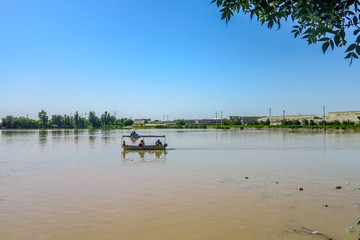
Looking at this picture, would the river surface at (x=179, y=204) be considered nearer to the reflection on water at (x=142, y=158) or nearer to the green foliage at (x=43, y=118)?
the reflection on water at (x=142, y=158)

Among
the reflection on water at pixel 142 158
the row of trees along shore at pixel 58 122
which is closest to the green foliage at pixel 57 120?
the row of trees along shore at pixel 58 122

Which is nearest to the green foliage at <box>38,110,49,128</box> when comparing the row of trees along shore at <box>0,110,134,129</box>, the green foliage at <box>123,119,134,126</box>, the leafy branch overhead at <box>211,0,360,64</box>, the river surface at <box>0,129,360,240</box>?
the row of trees along shore at <box>0,110,134,129</box>

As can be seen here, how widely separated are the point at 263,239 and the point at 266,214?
5.30 ft

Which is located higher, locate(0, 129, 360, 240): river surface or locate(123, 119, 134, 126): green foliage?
locate(123, 119, 134, 126): green foliage

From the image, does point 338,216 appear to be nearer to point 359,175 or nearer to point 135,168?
point 359,175

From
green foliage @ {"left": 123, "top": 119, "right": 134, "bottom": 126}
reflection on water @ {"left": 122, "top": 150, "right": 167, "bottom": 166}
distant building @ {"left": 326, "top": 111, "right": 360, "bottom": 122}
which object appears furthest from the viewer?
green foliage @ {"left": 123, "top": 119, "right": 134, "bottom": 126}

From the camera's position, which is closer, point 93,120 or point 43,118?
point 43,118

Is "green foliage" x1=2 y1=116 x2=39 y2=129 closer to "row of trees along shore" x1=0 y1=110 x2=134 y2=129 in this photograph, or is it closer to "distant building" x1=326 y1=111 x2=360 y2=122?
"row of trees along shore" x1=0 y1=110 x2=134 y2=129

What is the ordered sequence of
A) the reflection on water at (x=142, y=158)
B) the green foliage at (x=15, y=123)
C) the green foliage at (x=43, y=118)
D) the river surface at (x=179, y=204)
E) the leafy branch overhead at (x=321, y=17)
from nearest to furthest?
the leafy branch overhead at (x=321, y=17)
the river surface at (x=179, y=204)
the reflection on water at (x=142, y=158)
the green foliage at (x=15, y=123)
the green foliage at (x=43, y=118)

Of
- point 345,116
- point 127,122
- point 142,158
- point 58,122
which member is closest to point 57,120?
point 58,122

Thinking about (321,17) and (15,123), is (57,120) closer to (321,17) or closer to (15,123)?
(15,123)

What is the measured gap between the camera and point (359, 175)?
12.6 meters

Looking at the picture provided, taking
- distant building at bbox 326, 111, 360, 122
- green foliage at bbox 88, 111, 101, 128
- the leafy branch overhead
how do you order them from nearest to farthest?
the leafy branch overhead < distant building at bbox 326, 111, 360, 122 < green foliage at bbox 88, 111, 101, 128

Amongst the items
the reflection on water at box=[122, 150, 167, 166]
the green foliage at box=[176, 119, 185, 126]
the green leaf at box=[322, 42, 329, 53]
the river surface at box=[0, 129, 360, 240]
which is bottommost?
the reflection on water at box=[122, 150, 167, 166]
